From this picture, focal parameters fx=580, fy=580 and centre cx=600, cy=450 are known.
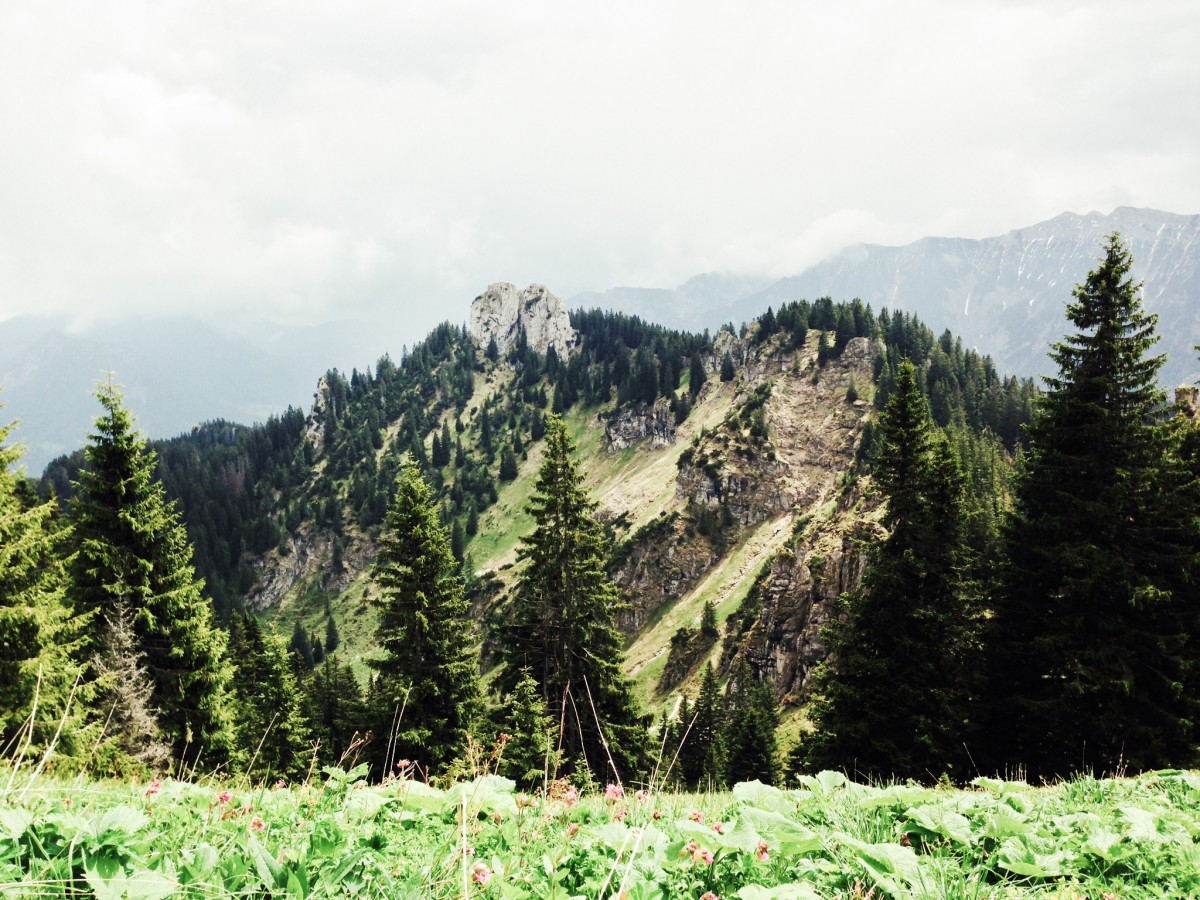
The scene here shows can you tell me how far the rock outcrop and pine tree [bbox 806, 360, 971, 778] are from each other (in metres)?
122

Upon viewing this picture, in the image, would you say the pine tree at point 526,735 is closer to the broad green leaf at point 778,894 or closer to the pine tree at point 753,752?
the broad green leaf at point 778,894

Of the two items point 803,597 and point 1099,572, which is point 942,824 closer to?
point 1099,572

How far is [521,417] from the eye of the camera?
187 m

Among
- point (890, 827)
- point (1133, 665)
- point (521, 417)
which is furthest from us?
point (521, 417)

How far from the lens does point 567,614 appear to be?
2211cm

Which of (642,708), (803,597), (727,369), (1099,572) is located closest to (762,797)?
(1099,572)

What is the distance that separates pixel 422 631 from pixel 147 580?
851 cm

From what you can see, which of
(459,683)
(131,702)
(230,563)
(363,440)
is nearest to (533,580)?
(459,683)

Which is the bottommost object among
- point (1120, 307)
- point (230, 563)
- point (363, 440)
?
point (230, 563)

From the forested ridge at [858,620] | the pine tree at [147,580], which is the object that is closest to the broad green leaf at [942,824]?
the forested ridge at [858,620]

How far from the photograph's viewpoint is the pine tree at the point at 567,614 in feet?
71.9

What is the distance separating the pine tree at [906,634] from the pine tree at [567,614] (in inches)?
296

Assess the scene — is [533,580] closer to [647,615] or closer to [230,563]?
[647,615]

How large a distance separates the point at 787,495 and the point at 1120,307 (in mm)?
83513
